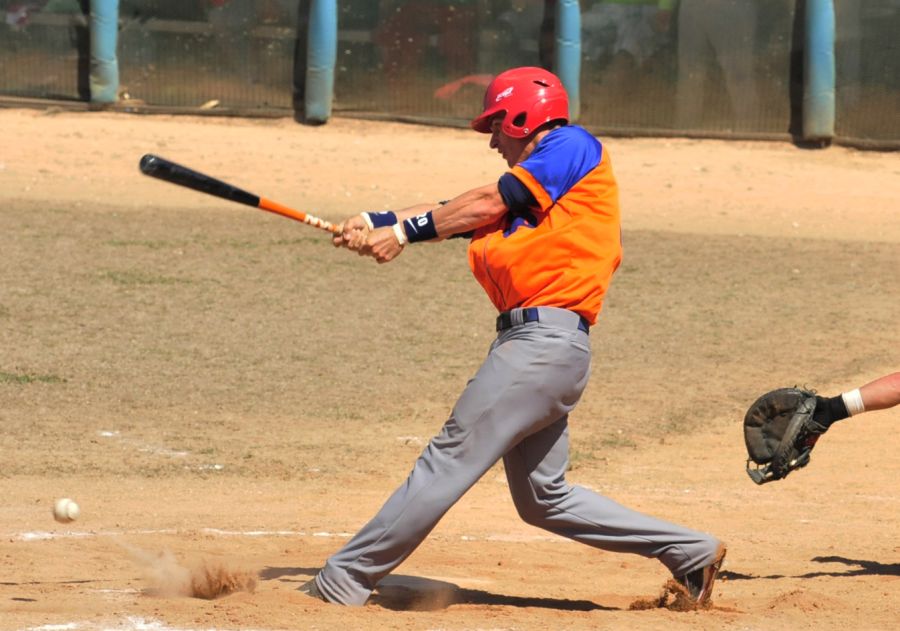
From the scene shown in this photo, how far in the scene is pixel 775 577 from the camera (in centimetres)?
580

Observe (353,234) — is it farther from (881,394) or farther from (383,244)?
(881,394)

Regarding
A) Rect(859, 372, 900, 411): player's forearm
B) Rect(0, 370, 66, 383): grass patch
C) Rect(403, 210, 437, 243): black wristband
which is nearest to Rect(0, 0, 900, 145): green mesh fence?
Rect(0, 370, 66, 383): grass patch

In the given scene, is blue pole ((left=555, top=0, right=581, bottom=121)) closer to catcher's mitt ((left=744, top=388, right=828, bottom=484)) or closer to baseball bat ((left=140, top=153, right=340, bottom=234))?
catcher's mitt ((left=744, top=388, right=828, bottom=484))

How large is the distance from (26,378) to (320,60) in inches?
367

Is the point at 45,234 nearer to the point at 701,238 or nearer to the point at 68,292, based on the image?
the point at 68,292

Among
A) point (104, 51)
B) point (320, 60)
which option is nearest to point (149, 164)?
point (320, 60)

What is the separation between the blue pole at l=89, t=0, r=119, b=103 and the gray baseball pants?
1357 centimetres

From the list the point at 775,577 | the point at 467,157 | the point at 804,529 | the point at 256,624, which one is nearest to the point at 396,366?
the point at 804,529

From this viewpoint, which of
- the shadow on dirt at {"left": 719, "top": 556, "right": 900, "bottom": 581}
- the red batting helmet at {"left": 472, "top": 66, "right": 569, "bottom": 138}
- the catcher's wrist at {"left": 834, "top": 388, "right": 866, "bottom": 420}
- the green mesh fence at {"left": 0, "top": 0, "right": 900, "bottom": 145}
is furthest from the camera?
the green mesh fence at {"left": 0, "top": 0, "right": 900, "bottom": 145}

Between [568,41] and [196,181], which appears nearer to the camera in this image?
[196,181]

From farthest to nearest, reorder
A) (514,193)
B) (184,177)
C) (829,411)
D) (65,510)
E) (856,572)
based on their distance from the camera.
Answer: (856,572) → (829,411) → (65,510) → (184,177) → (514,193)

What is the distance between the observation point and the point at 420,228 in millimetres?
4957

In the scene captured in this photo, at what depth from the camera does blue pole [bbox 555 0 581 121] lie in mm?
17203

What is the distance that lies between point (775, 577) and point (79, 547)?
2877 millimetres
